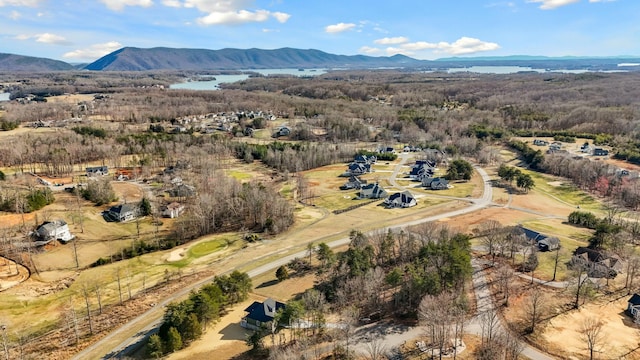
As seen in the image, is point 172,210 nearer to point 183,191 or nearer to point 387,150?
point 183,191

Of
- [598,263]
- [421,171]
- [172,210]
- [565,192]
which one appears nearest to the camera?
[598,263]

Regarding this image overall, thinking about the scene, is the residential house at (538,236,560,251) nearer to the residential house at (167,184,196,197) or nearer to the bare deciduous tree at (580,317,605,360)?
the bare deciduous tree at (580,317,605,360)

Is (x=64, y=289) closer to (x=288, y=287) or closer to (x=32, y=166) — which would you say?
(x=288, y=287)

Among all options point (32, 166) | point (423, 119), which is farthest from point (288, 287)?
point (423, 119)

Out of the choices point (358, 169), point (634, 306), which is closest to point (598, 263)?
point (634, 306)

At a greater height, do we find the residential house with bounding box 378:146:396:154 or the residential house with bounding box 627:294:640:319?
the residential house with bounding box 378:146:396:154

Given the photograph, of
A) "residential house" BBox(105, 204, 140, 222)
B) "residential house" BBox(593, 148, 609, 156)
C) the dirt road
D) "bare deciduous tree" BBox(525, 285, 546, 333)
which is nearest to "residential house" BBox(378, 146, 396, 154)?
the dirt road
